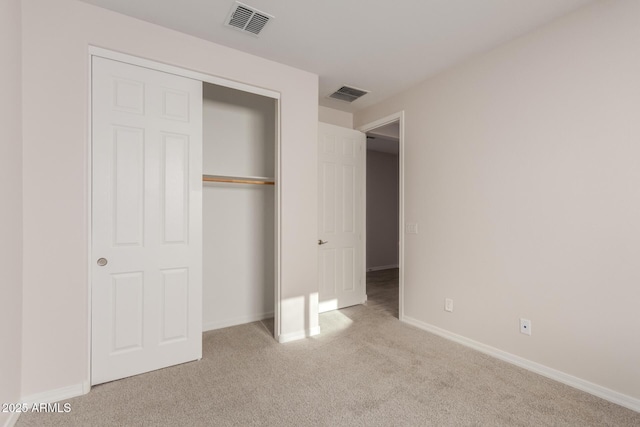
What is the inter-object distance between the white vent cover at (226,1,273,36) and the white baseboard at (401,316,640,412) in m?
3.34

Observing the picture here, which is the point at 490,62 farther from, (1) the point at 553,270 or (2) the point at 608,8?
(1) the point at 553,270

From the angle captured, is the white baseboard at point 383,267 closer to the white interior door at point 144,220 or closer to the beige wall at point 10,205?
the white interior door at point 144,220

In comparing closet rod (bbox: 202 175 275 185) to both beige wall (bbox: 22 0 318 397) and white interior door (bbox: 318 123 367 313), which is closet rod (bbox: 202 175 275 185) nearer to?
white interior door (bbox: 318 123 367 313)

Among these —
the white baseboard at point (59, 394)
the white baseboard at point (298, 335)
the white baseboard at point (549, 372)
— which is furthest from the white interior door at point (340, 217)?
the white baseboard at point (59, 394)

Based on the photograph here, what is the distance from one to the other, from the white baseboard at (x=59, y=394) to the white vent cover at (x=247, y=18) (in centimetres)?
289

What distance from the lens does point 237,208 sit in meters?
3.49

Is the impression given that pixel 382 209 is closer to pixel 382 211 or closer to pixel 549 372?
pixel 382 211

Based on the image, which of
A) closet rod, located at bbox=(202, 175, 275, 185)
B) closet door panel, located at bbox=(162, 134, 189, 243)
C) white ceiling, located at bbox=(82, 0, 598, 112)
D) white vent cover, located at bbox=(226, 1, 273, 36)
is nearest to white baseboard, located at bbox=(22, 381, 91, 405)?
closet door panel, located at bbox=(162, 134, 189, 243)

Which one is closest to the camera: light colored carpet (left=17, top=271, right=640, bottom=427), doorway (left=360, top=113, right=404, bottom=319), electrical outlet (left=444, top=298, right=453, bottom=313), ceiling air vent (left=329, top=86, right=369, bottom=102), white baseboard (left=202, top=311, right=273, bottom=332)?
light colored carpet (left=17, top=271, right=640, bottom=427)

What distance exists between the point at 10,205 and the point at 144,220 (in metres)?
0.77

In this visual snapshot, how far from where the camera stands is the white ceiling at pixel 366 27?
2.17 meters

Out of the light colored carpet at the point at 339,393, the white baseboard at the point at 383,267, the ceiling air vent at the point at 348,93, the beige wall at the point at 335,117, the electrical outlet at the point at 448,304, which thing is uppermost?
the ceiling air vent at the point at 348,93

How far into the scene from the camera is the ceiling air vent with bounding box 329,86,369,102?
3.63 metres

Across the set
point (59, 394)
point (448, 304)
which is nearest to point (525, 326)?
point (448, 304)
